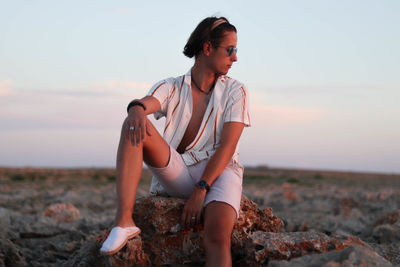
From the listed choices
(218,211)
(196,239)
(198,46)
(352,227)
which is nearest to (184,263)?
(196,239)

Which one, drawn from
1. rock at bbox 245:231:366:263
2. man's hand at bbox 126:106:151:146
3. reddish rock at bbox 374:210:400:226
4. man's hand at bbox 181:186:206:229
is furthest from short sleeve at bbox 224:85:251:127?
reddish rock at bbox 374:210:400:226

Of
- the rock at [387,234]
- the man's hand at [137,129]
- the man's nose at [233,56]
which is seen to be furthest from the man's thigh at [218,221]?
the rock at [387,234]

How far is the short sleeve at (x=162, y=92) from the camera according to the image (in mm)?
4043

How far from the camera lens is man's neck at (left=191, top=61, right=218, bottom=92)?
13.8ft

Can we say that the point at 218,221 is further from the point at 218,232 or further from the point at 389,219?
the point at 389,219

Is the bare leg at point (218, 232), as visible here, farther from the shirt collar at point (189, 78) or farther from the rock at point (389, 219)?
the rock at point (389, 219)

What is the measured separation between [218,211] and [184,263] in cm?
64

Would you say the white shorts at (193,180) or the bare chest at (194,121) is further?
the bare chest at (194,121)

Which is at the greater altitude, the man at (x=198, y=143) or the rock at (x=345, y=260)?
the man at (x=198, y=143)

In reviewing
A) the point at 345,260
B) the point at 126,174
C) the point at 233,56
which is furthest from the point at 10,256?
the point at 345,260

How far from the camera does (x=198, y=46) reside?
413 centimetres

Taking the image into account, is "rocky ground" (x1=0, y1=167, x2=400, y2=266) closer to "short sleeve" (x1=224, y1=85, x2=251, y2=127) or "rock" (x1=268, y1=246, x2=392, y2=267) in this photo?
"rock" (x1=268, y1=246, x2=392, y2=267)

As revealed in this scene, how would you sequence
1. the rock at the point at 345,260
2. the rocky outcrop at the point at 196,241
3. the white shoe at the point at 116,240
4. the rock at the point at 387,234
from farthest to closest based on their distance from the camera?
the rock at the point at 387,234, the rocky outcrop at the point at 196,241, the white shoe at the point at 116,240, the rock at the point at 345,260

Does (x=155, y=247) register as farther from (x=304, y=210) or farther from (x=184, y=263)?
(x=304, y=210)
